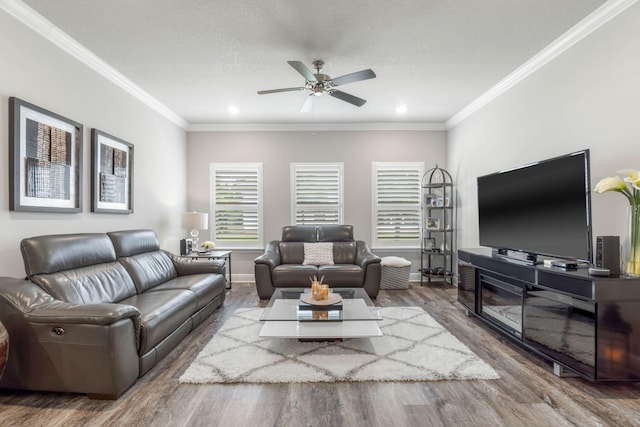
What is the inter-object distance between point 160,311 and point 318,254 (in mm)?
2759

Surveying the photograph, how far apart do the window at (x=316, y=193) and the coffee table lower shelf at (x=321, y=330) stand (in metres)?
2.97

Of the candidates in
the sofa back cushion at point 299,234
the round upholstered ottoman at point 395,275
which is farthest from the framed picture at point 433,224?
the sofa back cushion at point 299,234

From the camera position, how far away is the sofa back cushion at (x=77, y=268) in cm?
234

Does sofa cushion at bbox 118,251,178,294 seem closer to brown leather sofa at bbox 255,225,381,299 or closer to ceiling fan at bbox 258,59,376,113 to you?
brown leather sofa at bbox 255,225,381,299

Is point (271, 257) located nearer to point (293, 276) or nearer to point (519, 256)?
point (293, 276)

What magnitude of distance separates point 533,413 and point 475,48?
310 centimetres

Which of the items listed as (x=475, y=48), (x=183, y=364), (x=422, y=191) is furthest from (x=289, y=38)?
(x=422, y=191)

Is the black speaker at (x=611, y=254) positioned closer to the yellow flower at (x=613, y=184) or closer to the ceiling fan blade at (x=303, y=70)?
the yellow flower at (x=613, y=184)

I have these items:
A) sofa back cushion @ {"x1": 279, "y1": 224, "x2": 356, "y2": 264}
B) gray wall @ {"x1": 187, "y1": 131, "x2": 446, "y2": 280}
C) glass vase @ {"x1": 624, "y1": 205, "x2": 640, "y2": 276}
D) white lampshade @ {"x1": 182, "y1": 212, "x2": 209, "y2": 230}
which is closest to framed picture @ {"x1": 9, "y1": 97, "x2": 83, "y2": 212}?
white lampshade @ {"x1": 182, "y1": 212, "x2": 209, "y2": 230}

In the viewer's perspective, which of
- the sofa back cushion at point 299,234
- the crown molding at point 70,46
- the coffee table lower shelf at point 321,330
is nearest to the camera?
the crown molding at point 70,46

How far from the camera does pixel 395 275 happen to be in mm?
5070

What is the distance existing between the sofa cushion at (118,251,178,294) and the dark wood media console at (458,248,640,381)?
3.59 metres

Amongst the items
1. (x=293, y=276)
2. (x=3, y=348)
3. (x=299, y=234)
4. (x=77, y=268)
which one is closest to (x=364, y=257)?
(x=293, y=276)

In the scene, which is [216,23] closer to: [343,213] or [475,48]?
[475,48]
